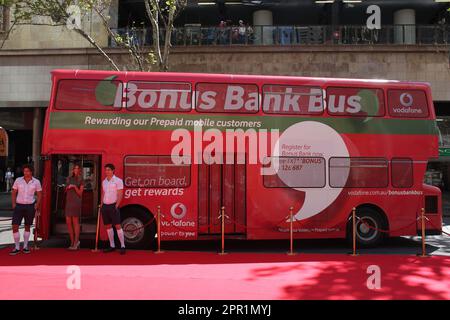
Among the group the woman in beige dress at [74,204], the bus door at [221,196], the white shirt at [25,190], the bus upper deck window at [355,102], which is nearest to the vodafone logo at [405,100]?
the bus upper deck window at [355,102]

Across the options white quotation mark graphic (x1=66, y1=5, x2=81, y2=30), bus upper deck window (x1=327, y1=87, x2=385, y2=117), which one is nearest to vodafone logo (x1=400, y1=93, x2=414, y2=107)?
bus upper deck window (x1=327, y1=87, x2=385, y2=117)

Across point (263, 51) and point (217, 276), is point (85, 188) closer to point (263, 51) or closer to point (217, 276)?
point (217, 276)

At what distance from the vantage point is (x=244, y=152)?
10.3 meters

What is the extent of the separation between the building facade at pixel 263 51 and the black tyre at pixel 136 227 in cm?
1462

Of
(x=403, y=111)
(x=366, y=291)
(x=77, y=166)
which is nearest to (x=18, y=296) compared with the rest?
(x=77, y=166)

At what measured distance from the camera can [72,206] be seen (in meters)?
9.60

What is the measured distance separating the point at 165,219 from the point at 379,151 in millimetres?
5508

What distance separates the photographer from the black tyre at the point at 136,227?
33.2ft

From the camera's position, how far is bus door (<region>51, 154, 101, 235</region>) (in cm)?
1020

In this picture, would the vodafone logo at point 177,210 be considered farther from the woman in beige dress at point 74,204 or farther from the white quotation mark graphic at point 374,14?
the white quotation mark graphic at point 374,14

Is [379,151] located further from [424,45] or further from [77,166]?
[424,45]

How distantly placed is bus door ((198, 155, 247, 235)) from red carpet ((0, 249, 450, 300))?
89cm

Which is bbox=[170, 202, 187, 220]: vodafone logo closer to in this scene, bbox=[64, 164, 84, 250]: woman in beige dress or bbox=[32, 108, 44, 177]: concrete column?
bbox=[64, 164, 84, 250]: woman in beige dress
